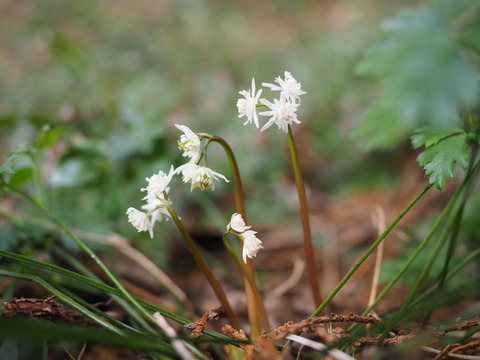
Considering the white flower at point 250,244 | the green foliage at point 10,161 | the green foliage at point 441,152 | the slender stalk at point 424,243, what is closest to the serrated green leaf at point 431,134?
the green foliage at point 441,152

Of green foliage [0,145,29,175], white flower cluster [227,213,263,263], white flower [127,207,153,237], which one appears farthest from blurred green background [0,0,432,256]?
white flower cluster [227,213,263,263]

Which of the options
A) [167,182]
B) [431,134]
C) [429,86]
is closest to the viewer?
[429,86]

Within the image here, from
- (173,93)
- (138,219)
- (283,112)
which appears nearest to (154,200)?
(138,219)

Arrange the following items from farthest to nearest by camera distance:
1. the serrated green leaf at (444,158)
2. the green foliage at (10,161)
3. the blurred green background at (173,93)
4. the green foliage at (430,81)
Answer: the blurred green background at (173,93) < the green foliage at (10,161) < the serrated green leaf at (444,158) < the green foliage at (430,81)

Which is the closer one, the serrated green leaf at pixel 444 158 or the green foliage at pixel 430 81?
the green foliage at pixel 430 81

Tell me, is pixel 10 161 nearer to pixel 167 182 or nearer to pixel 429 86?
pixel 167 182

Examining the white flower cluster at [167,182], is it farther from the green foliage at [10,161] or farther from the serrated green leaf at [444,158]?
the serrated green leaf at [444,158]
